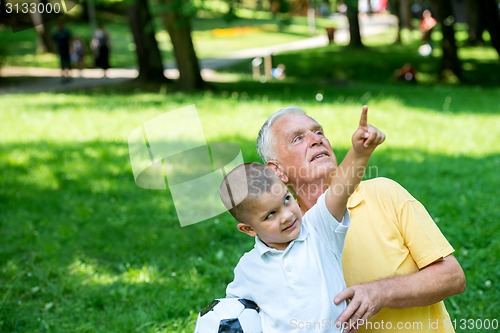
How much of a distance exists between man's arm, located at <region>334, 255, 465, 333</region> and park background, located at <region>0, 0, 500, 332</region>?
196cm

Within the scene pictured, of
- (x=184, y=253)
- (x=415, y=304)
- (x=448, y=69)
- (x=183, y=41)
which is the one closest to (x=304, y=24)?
(x=448, y=69)

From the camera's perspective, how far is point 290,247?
9.34ft

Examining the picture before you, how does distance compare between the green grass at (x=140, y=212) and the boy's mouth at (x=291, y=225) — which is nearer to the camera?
the boy's mouth at (x=291, y=225)

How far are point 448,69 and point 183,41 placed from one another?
9146 millimetres

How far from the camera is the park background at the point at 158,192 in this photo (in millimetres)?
5535

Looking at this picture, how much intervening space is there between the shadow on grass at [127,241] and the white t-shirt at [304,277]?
2162mm

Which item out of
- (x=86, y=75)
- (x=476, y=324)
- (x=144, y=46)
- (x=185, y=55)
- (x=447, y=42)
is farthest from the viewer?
(x=86, y=75)

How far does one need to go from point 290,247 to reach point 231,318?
0.35 meters

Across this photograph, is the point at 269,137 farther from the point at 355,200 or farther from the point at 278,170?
the point at 355,200

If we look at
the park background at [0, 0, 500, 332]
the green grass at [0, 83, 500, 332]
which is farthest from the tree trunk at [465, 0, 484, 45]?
the green grass at [0, 83, 500, 332]

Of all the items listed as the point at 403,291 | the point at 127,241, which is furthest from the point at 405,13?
the point at 403,291

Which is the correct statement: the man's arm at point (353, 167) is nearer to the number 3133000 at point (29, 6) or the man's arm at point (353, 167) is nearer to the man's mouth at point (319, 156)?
the man's mouth at point (319, 156)

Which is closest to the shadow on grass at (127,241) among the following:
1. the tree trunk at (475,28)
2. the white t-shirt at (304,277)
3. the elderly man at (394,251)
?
the elderly man at (394,251)

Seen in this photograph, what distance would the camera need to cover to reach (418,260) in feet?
10.1
